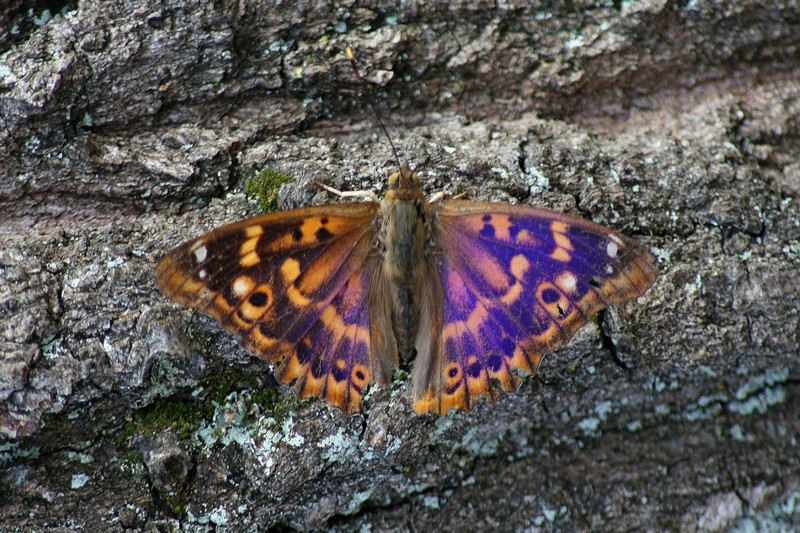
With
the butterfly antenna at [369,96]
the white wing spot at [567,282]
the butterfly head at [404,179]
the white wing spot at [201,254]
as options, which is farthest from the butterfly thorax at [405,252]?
the white wing spot at [201,254]

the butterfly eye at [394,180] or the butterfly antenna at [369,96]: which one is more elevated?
the butterfly antenna at [369,96]

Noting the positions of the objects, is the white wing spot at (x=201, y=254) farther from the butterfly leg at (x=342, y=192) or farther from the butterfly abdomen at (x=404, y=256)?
the butterfly abdomen at (x=404, y=256)

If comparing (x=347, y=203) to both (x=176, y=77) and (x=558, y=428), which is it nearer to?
(x=176, y=77)

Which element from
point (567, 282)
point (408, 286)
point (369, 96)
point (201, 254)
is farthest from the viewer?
point (369, 96)

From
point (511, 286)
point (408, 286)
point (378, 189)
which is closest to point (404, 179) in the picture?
point (378, 189)

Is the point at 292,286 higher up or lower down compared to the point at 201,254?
lower down

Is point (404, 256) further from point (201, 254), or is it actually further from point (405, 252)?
point (201, 254)
